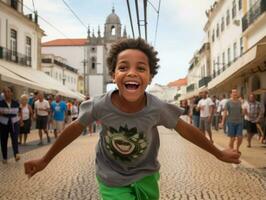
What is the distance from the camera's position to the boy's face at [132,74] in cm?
283

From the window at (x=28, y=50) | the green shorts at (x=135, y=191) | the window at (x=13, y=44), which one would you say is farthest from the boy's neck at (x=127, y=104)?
the window at (x=28, y=50)

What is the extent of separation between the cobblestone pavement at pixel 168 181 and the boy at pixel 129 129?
2699 mm

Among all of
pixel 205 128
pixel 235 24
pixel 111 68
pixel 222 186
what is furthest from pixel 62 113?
pixel 235 24

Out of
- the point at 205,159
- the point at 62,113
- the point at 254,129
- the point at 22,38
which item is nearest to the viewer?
the point at 205,159

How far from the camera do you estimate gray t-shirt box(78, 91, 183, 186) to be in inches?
117

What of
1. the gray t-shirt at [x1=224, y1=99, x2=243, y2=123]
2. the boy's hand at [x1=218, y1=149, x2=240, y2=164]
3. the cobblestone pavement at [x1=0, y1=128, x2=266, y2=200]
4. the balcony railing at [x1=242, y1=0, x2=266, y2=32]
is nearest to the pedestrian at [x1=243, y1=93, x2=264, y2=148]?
the gray t-shirt at [x1=224, y1=99, x2=243, y2=123]

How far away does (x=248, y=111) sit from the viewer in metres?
13.6

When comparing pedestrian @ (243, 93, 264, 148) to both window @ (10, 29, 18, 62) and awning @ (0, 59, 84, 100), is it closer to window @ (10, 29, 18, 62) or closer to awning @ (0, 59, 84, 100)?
awning @ (0, 59, 84, 100)

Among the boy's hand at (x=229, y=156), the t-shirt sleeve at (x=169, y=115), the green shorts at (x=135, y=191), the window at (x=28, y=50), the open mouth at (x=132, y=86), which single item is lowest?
the green shorts at (x=135, y=191)

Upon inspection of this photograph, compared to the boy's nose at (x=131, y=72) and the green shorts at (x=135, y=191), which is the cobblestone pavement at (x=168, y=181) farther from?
the boy's nose at (x=131, y=72)

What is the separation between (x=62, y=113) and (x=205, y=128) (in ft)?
18.0

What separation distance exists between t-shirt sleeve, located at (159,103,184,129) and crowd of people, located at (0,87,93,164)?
23.0 ft

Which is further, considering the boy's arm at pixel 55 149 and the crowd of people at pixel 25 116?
the crowd of people at pixel 25 116

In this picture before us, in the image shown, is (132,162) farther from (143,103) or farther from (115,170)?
(143,103)
